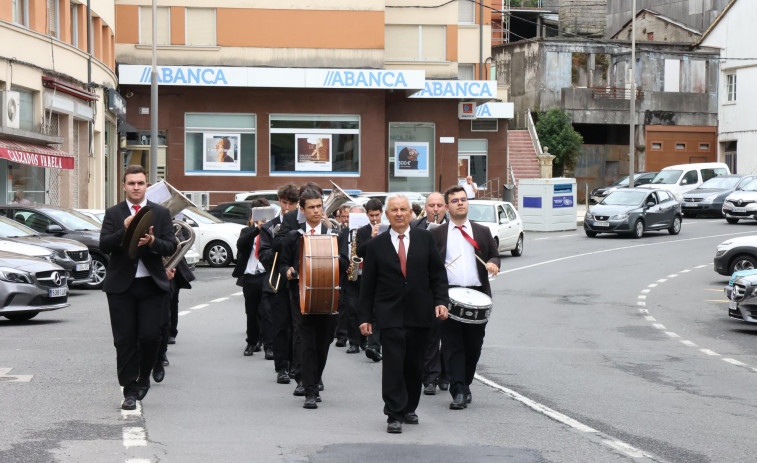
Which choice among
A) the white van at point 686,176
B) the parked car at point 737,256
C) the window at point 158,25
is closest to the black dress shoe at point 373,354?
the parked car at point 737,256

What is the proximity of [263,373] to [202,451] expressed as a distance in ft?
13.9

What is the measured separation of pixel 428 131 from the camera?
Result: 159ft

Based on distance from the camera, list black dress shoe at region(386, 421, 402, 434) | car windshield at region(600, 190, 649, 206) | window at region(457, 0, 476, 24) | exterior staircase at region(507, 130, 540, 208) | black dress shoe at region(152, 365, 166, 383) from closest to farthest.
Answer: black dress shoe at region(386, 421, 402, 434) < black dress shoe at region(152, 365, 166, 383) < car windshield at region(600, 190, 649, 206) < window at region(457, 0, 476, 24) < exterior staircase at region(507, 130, 540, 208)

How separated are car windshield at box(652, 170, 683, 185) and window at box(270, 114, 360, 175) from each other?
12480 mm

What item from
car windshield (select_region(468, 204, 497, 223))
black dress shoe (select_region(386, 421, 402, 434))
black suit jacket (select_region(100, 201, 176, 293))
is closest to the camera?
black dress shoe (select_region(386, 421, 402, 434))

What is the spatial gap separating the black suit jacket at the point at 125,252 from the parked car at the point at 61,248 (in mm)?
9721

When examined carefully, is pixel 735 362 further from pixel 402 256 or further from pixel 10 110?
pixel 10 110

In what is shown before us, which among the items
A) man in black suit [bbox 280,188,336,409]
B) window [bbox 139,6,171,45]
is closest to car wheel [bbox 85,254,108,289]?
man in black suit [bbox 280,188,336,409]

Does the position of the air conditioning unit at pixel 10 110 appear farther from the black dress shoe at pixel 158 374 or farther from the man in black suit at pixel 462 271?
the man in black suit at pixel 462 271

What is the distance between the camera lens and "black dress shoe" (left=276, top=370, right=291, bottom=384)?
454 inches

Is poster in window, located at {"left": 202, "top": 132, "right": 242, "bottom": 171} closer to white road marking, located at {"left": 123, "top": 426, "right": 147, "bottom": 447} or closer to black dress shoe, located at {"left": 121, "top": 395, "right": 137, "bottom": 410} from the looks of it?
black dress shoe, located at {"left": 121, "top": 395, "right": 137, "bottom": 410}

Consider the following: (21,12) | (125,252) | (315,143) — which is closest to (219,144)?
(315,143)

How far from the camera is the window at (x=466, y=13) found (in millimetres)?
52469

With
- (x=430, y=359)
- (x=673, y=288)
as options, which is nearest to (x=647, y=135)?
(x=673, y=288)
